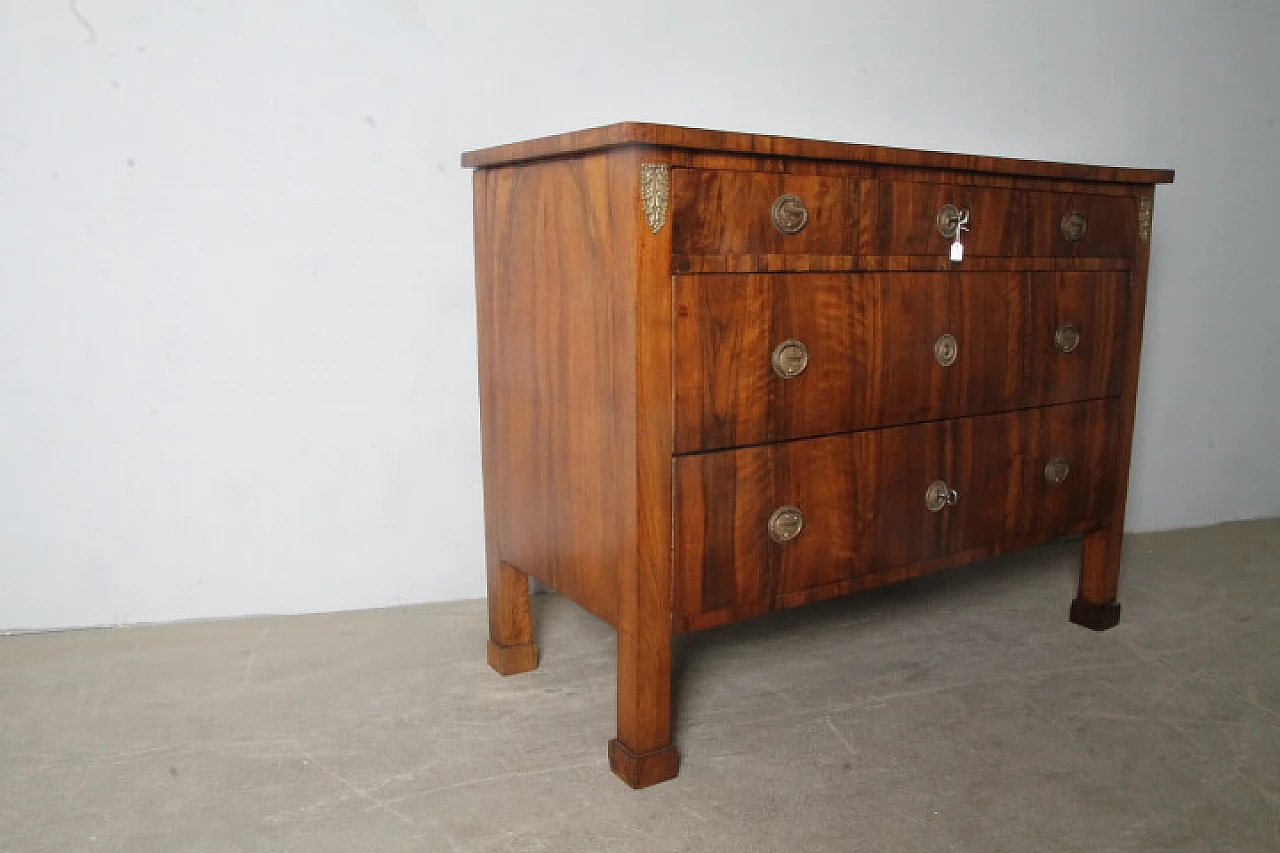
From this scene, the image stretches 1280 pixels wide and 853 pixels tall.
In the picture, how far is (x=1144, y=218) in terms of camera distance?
214cm

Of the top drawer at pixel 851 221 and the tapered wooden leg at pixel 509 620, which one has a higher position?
the top drawer at pixel 851 221

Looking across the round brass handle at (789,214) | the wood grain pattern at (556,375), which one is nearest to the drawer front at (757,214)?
the round brass handle at (789,214)

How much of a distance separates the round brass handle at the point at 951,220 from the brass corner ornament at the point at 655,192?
1.93 ft

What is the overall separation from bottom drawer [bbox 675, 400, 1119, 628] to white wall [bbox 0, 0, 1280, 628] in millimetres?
930

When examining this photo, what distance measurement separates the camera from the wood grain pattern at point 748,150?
1.42 m

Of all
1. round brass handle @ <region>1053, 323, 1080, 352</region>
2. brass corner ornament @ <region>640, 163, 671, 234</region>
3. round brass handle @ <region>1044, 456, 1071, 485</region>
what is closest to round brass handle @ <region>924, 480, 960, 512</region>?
round brass handle @ <region>1044, 456, 1071, 485</region>

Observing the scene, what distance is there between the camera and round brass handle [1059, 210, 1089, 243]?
1984mm

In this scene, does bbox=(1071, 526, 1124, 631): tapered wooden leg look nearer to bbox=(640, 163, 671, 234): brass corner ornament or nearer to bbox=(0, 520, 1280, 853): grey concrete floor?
bbox=(0, 520, 1280, 853): grey concrete floor

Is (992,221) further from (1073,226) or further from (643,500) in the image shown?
(643,500)

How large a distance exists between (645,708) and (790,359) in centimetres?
60

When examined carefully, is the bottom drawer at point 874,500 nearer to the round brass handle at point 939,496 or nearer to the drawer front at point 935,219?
the round brass handle at point 939,496

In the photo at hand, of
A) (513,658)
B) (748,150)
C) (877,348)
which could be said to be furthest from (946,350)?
(513,658)

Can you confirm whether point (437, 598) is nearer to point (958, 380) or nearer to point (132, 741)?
point (132, 741)

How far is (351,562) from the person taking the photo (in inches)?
90.7
